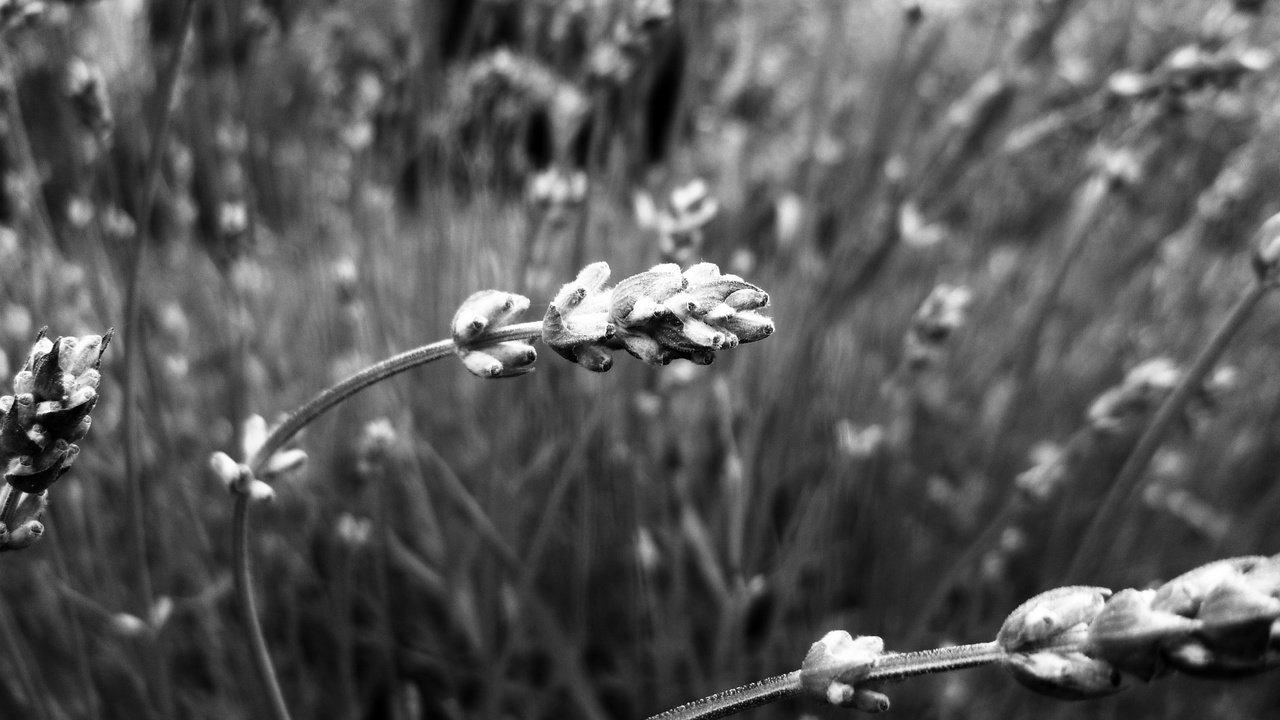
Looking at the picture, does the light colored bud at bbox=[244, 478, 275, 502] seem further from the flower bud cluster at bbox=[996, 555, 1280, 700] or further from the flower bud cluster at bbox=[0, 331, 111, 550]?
the flower bud cluster at bbox=[996, 555, 1280, 700]

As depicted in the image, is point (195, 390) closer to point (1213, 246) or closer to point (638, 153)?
point (638, 153)

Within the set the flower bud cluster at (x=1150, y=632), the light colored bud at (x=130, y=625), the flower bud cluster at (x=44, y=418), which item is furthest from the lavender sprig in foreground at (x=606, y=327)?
the light colored bud at (x=130, y=625)

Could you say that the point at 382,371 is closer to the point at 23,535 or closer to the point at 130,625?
the point at 23,535

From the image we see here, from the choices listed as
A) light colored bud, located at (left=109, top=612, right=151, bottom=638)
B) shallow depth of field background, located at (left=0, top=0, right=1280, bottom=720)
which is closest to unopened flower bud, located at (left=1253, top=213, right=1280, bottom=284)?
shallow depth of field background, located at (left=0, top=0, right=1280, bottom=720)

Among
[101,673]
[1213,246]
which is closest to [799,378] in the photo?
[101,673]

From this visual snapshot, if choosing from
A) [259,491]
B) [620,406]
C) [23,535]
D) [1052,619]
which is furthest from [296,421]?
[620,406]

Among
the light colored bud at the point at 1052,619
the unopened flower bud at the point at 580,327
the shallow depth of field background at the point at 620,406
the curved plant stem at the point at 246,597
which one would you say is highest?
the shallow depth of field background at the point at 620,406

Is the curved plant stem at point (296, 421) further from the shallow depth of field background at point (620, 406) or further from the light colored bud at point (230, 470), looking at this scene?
the shallow depth of field background at point (620, 406)
